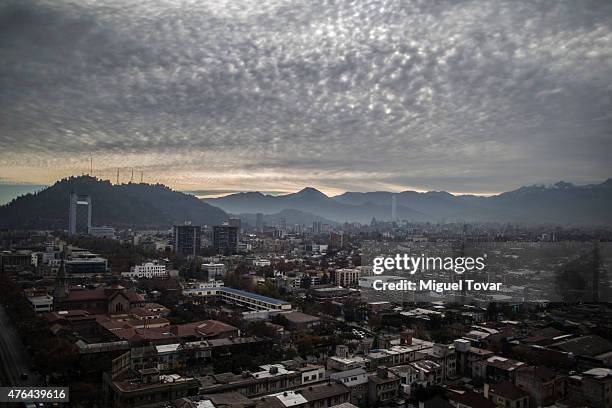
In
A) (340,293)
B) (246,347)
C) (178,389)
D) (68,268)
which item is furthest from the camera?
(68,268)

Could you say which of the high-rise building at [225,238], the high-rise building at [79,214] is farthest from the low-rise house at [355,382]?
the high-rise building at [79,214]

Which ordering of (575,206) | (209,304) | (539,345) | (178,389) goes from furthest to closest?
(575,206)
(209,304)
(539,345)
(178,389)

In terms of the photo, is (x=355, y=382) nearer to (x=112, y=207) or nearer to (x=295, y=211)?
(x=112, y=207)

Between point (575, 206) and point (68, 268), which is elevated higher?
point (575, 206)

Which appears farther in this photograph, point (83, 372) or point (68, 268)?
point (68, 268)

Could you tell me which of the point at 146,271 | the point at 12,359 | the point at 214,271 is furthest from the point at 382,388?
the point at 146,271

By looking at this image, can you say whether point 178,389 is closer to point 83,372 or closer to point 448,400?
point 83,372

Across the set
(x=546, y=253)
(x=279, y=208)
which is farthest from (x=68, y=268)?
(x=279, y=208)

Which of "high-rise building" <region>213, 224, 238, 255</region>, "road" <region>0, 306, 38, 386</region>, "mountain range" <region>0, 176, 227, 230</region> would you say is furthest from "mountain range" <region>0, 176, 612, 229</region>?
"road" <region>0, 306, 38, 386</region>
